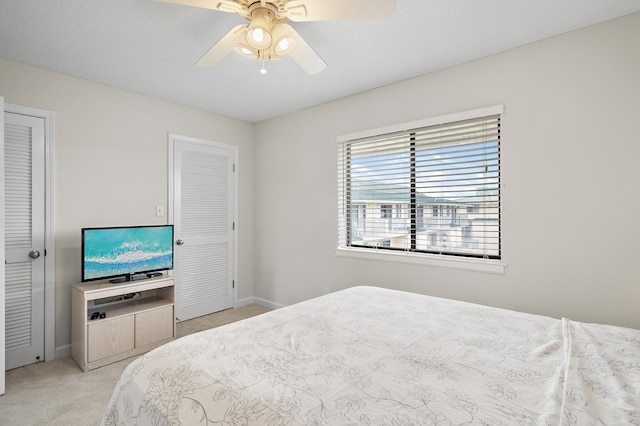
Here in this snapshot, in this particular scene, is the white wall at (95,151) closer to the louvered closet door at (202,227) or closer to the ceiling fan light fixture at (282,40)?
the louvered closet door at (202,227)

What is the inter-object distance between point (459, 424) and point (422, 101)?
8.55 feet

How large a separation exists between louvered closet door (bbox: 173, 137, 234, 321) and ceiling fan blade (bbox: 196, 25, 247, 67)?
6.10ft

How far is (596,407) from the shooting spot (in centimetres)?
94

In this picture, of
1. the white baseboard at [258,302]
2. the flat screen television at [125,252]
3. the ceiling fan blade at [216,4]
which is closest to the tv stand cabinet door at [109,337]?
the flat screen television at [125,252]

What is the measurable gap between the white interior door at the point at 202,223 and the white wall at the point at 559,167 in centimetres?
208

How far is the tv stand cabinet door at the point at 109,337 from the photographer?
8.53ft

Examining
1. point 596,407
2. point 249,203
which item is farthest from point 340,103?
point 596,407

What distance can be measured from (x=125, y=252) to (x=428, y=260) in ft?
9.02

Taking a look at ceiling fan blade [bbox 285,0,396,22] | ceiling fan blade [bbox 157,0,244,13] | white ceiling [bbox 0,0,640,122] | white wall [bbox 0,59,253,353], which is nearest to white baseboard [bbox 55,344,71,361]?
white wall [bbox 0,59,253,353]

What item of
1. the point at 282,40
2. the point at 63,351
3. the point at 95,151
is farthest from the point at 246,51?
the point at 63,351

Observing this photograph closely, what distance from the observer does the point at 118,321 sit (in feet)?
9.07

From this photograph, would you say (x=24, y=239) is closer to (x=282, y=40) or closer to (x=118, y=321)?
(x=118, y=321)

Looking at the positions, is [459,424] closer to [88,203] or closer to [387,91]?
[387,91]

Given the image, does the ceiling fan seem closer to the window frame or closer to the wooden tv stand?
the window frame
